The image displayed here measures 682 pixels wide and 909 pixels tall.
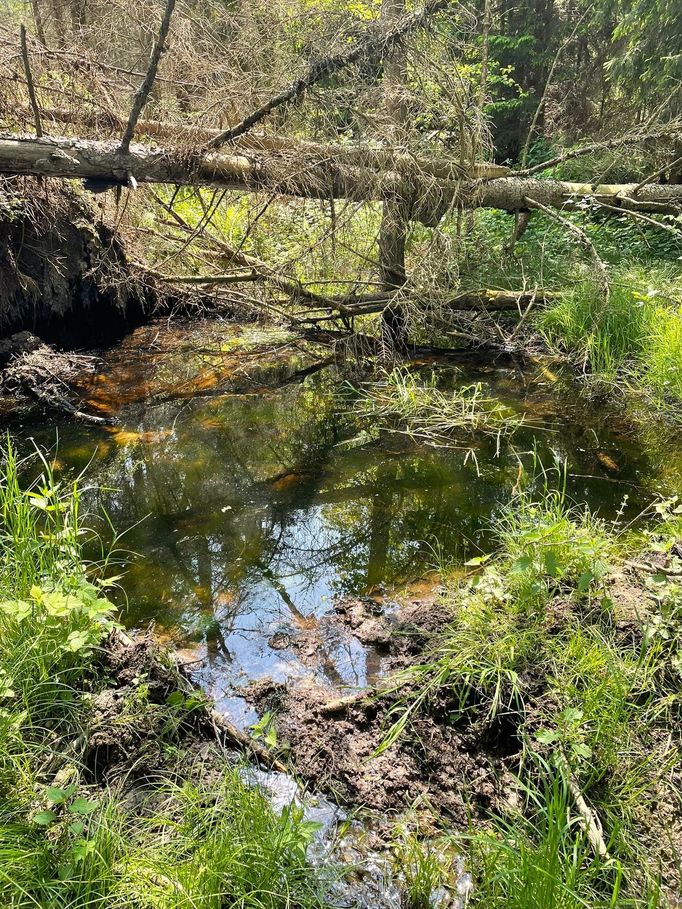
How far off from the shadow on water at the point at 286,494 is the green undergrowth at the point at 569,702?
1.67ft

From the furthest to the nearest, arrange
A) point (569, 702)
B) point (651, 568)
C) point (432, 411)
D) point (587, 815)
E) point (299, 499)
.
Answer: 1. point (432, 411)
2. point (299, 499)
3. point (651, 568)
4. point (569, 702)
5. point (587, 815)

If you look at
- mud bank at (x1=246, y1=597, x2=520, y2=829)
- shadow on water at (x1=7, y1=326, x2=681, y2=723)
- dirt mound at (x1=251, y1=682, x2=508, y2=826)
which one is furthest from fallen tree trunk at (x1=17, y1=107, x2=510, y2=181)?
dirt mound at (x1=251, y1=682, x2=508, y2=826)

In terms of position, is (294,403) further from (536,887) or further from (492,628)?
(536,887)

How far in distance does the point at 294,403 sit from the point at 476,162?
313 centimetres

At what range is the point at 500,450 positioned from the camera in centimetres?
479

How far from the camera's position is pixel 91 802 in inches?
74.0

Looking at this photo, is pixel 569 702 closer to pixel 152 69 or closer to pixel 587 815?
pixel 587 815

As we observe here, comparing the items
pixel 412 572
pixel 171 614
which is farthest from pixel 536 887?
pixel 171 614

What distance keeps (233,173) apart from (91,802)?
17.3ft

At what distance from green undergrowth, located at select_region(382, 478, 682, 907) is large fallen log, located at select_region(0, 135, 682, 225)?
12.1ft

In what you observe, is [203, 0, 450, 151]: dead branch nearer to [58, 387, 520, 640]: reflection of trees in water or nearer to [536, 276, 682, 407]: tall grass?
[58, 387, 520, 640]: reflection of trees in water

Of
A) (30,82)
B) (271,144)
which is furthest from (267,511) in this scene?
(30,82)

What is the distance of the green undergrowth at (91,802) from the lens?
1692 mm

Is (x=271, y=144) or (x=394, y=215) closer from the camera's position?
(x=271, y=144)
